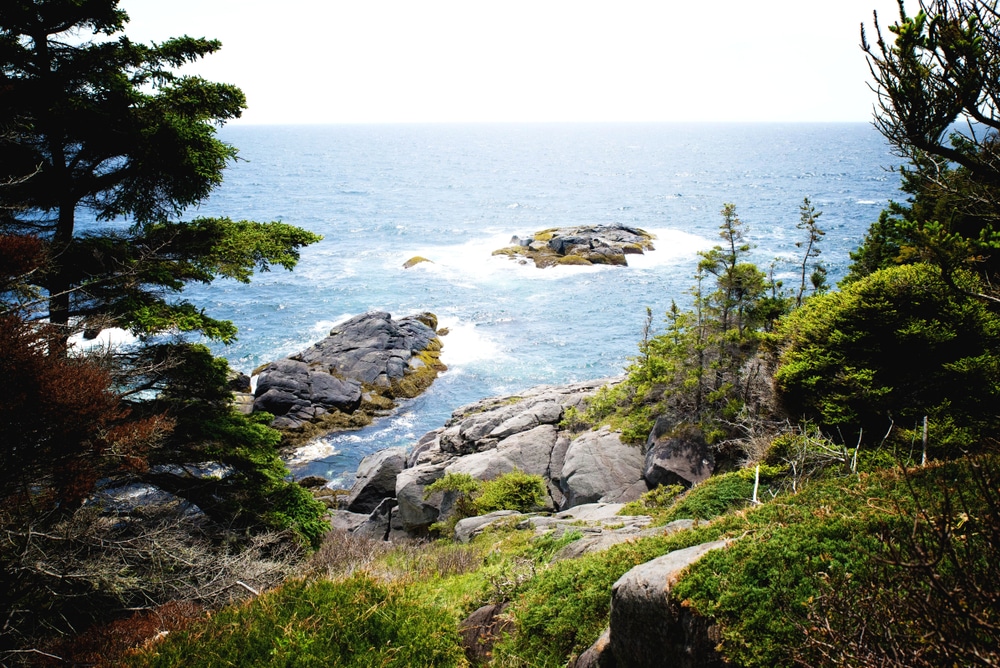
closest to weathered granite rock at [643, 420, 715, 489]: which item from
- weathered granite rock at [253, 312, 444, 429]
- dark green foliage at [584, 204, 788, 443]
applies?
dark green foliage at [584, 204, 788, 443]

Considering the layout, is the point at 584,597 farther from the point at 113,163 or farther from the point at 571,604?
the point at 113,163

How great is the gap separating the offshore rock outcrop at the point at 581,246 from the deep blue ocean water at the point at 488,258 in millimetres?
1713

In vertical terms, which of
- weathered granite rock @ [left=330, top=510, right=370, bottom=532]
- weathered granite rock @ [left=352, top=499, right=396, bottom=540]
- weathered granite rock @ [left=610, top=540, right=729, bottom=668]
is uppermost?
weathered granite rock @ [left=610, top=540, right=729, bottom=668]

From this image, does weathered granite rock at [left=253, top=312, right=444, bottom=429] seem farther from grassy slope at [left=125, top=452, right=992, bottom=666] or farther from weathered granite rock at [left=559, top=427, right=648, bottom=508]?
grassy slope at [left=125, top=452, right=992, bottom=666]

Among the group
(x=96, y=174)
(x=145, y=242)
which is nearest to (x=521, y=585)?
(x=145, y=242)

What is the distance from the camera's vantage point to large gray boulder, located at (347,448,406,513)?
22.0 meters

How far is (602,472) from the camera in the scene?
1659cm

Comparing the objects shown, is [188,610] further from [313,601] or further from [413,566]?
[413,566]

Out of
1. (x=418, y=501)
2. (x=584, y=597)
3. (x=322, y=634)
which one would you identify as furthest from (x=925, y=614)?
(x=418, y=501)

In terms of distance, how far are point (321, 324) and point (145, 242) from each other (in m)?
30.3

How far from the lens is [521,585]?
8.53 meters

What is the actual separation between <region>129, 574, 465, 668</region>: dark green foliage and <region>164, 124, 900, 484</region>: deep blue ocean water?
479 inches

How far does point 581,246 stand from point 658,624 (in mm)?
53450

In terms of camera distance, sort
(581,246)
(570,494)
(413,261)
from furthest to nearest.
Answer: (581,246) → (413,261) → (570,494)
